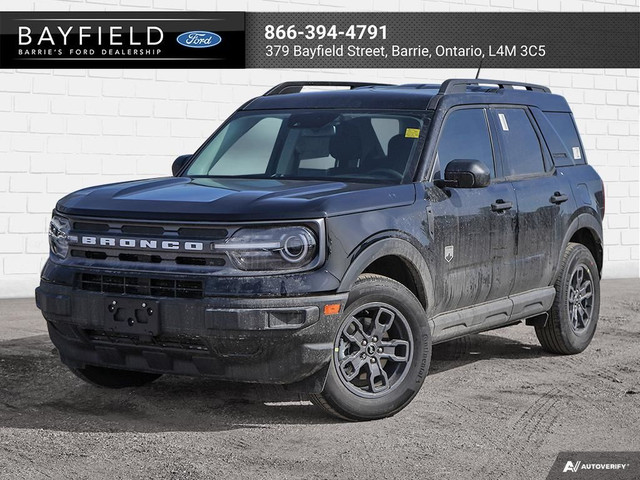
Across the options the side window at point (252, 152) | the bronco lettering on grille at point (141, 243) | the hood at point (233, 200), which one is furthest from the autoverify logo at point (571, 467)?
the side window at point (252, 152)

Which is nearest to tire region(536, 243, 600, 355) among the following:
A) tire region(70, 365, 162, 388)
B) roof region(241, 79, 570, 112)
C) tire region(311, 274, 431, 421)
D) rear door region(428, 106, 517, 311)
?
rear door region(428, 106, 517, 311)

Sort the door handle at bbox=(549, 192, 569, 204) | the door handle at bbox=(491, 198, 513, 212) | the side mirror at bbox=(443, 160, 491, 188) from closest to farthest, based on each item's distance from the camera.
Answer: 1. the side mirror at bbox=(443, 160, 491, 188)
2. the door handle at bbox=(491, 198, 513, 212)
3. the door handle at bbox=(549, 192, 569, 204)

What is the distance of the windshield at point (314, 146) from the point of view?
721 centimetres

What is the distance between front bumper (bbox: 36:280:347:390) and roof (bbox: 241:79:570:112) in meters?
1.78

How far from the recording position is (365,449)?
19.4 ft

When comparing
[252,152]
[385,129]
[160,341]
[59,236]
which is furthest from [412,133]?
[59,236]

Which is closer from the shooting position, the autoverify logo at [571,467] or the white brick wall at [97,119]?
the autoverify logo at [571,467]

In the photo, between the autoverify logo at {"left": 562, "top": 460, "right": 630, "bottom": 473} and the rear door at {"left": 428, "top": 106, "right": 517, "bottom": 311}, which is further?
the rear door at {"left": 428, "top": 106, "right": 517, "bottom": 311}

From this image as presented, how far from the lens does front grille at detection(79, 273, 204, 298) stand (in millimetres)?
6164

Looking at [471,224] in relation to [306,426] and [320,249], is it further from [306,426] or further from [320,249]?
[306,426]

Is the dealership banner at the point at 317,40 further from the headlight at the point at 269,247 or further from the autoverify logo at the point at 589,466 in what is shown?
the autoverify logo at the point at 589,466

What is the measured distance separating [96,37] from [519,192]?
610 centimetres

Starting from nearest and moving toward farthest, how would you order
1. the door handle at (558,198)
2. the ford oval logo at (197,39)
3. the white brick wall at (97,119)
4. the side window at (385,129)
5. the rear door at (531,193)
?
the side window at (385,129) < the rear door at (531,193) < the door handle at (558,198) < the white brick wall at (97,119) < the ford oval logo at (197,39)

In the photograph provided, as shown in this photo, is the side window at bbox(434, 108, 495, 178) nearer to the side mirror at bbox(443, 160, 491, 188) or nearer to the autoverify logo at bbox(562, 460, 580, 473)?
the side mirror at bbox(443, 160, 491, 188)
